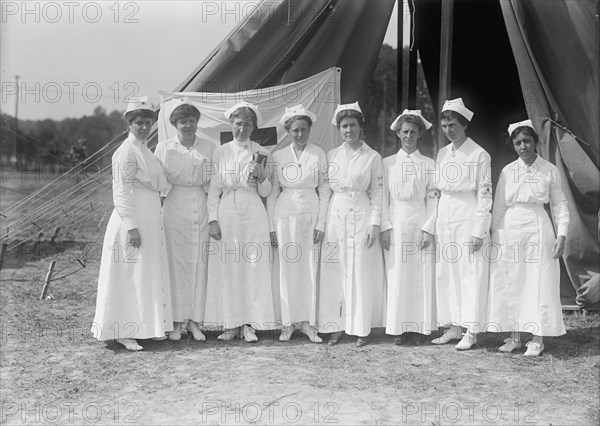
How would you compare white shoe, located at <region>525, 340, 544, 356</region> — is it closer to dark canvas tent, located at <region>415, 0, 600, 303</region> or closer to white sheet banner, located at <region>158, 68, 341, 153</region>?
dark canvas tent, located at <region>415, 0, 600, 303</region>

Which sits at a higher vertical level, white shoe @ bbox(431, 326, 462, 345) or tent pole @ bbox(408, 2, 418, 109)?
tent pole @ bbox(408, 2, 418, 109)

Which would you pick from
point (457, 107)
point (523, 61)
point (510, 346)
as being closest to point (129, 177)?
point (457, 107)

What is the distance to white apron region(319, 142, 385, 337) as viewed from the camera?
4391 millimetres

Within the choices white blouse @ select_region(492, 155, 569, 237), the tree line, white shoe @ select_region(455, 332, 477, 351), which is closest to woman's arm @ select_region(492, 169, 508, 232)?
white blouse @ select_region(492, 155, 569, 237)

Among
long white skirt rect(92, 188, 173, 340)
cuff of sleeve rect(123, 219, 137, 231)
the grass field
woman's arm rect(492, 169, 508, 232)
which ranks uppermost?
woman's arm rect(492, 169, 508, 232)

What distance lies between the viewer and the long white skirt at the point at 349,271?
4.40 meters

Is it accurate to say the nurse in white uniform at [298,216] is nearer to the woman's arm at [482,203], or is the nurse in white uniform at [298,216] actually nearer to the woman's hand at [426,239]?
the woman's hand at [426,239]

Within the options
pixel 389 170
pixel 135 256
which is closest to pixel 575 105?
pixel 389 170

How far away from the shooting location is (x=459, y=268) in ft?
14.3

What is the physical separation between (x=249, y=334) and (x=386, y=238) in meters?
1.22

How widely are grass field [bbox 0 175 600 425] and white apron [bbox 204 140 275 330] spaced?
0.74 feet

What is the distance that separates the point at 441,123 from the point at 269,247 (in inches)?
60.5

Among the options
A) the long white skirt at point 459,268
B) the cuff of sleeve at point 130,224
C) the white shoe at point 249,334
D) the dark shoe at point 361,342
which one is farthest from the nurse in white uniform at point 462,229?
the cuff of sleeve at point 130,224

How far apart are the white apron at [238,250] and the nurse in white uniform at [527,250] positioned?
1631 millimetres
